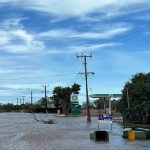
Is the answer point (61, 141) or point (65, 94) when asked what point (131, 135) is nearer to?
point (61, 141)

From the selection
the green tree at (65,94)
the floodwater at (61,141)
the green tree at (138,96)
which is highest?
the green tree at (65,94)

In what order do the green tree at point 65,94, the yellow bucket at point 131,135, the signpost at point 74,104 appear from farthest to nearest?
the green tree at point 65,94
the signpost at point 74,104
the yellow bucket at point 131,135

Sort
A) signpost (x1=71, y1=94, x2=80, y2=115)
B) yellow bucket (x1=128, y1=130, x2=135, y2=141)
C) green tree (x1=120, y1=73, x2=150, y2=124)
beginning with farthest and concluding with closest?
signpost (x1=71, y1=94, x2=80, y2=115), green tree (x1=120, y1=73, x2=150, y2=124), yellow bucket (x1=128, y1=130, x2=135, y2=141)

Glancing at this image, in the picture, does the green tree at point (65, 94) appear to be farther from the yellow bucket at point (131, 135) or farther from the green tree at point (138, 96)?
the yellow bucket at point (131, 135)

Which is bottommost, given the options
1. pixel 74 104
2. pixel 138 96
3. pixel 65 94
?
pixel 138 96

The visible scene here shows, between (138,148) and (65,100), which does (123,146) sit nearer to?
(138,148)

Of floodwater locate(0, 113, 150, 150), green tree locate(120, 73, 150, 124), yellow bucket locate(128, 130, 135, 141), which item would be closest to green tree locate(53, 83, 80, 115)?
green tree locate(120, 73, 150, 124)

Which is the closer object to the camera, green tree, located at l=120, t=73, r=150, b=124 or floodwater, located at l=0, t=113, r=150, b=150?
floodwater, located at l=0, t=113, r=150, b=150

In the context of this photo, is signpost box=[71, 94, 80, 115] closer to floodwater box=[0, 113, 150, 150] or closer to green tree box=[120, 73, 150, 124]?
green tree box=[120, 73, 150, 124]

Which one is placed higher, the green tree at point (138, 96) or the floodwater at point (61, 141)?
the green tree at point (138, 96)

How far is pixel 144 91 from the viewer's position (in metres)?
90.8

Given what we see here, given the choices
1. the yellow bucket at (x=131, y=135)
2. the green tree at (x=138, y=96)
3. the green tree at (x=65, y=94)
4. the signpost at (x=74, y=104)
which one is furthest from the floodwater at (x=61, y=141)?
the green tree at (x=65, y=94)

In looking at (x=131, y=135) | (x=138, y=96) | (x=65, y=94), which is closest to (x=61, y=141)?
(x=131, y=135)

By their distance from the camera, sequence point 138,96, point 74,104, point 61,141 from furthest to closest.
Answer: point 74,104
point 138,96
point 61,141
